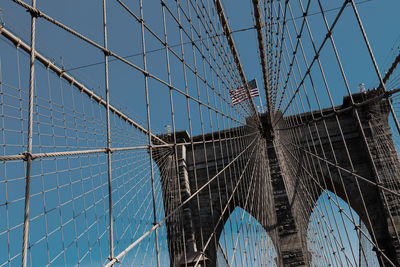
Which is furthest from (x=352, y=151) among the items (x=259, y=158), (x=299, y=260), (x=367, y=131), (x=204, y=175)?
(x=204, y=175)

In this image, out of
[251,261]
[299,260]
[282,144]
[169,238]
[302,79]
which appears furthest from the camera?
[282,144]

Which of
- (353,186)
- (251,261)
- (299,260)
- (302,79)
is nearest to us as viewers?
(302,79)

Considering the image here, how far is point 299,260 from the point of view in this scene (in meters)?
9.32

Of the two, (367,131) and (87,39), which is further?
(367,131)

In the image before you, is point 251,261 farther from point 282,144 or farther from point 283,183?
point 282,144

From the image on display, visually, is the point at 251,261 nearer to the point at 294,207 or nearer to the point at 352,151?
the point at 294,207

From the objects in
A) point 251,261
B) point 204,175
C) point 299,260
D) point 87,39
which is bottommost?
point 299,260

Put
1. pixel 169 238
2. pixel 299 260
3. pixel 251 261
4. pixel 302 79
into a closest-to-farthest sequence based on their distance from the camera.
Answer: pixel 302 79, pixel 251 261, pixel 299 260, pixel 169 238

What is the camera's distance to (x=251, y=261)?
19.6 ft

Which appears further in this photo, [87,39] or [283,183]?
[283,183]

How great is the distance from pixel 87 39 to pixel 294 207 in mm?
9044

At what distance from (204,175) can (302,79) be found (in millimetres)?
7541

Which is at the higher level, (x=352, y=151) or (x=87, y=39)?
(x=87, y=39)

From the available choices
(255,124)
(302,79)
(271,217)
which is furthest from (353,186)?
(302,79)
